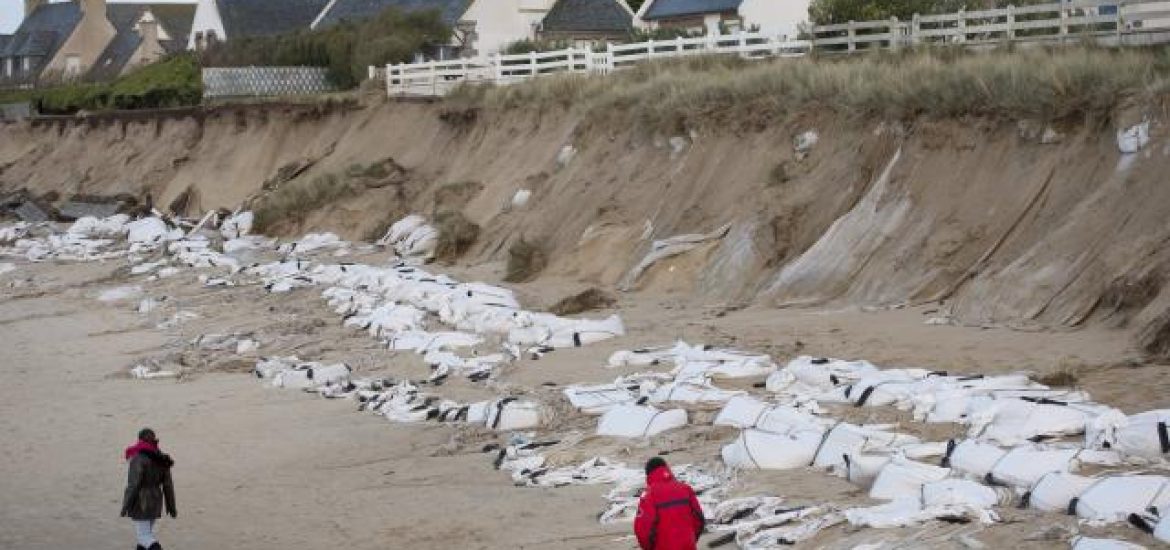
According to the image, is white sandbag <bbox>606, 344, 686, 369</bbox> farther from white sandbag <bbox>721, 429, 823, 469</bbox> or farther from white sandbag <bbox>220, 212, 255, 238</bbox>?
white sandbag <bbox>220, 212, 255, 238</bbox>

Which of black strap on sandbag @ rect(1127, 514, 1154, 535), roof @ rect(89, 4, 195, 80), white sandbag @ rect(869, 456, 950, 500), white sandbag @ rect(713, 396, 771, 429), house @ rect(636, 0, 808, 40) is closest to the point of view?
black strap on sandbag @ rect(1127, 514, 1154, 535)

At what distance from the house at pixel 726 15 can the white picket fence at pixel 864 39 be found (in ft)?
18.9

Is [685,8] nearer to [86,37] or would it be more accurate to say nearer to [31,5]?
[86,37]

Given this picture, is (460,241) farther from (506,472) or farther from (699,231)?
(506,472)

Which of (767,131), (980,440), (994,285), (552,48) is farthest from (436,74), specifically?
(980,440)

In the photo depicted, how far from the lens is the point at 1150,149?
713 inches

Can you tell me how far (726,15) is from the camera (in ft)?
148

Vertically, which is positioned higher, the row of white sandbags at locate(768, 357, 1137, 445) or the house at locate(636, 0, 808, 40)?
the house at locate(636, 0, 808, 40)

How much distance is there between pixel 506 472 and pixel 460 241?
52.8ft

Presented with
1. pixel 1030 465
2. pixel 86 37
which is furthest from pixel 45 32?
pixel 1030 465

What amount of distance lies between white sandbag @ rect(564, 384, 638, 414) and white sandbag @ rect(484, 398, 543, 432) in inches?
15.1

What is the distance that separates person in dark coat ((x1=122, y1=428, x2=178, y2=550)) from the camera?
12094 millimetres

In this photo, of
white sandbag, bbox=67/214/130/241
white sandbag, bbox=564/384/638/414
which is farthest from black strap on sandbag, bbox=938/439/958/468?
white sandbag, bbox=67/214/130/241

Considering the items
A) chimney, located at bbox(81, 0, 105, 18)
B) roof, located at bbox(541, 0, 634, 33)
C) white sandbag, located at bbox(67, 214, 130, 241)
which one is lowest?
white sandbag, located at bbox(67, 214, 130, 241)
